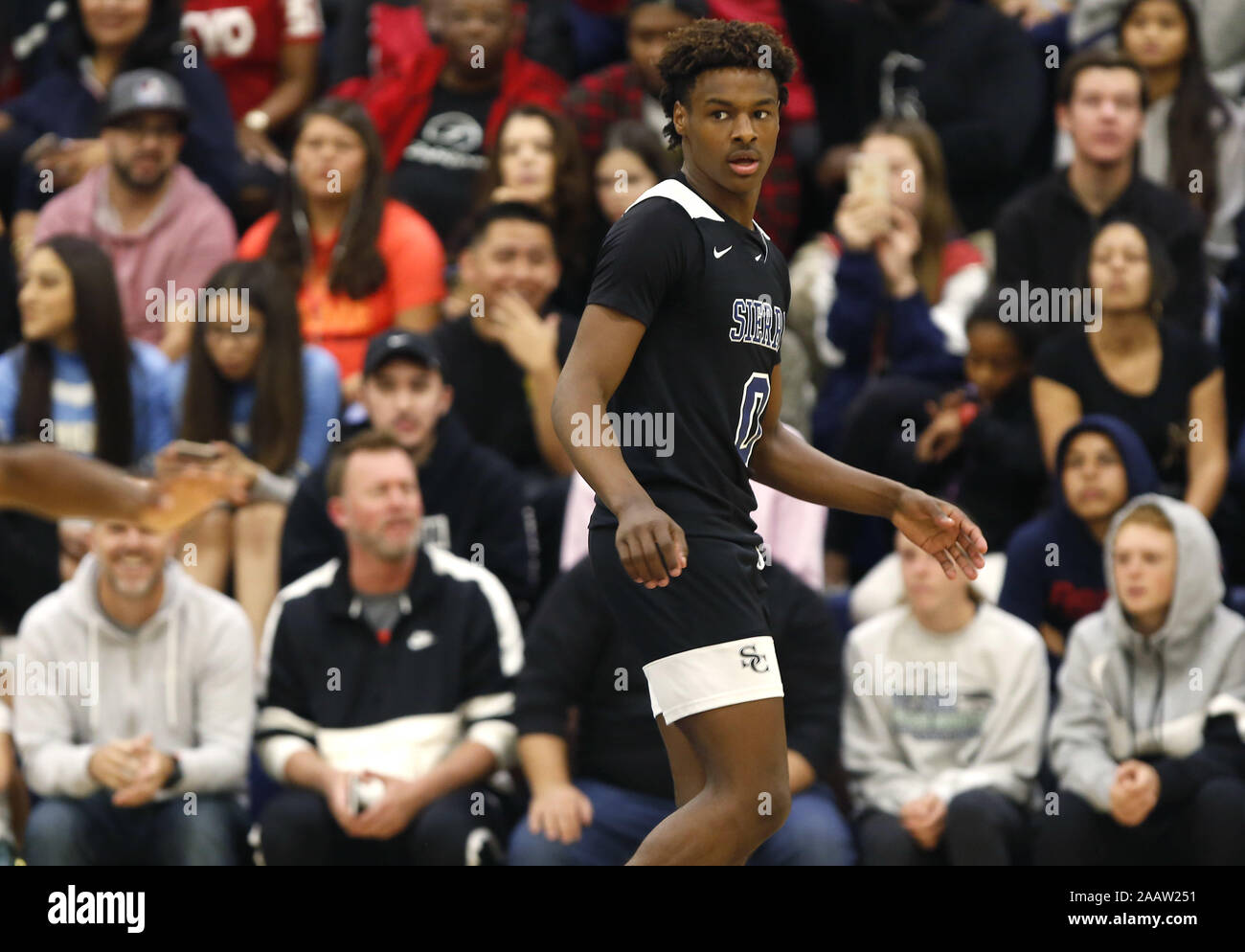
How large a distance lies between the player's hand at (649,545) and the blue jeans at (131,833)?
319 cm

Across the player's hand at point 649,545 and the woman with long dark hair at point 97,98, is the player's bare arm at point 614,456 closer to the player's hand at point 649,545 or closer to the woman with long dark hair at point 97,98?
the player's hand at point 649,545

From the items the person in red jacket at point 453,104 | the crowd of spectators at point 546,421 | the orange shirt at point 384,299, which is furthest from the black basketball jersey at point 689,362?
the person in red jacket at point 453,104

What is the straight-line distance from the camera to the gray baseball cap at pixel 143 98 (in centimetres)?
822

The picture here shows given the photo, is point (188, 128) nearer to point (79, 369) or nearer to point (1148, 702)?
point (79, 369)

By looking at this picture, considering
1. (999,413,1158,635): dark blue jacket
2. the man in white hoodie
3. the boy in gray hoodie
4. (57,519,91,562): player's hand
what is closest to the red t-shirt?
(57,519,91,562): player's hand

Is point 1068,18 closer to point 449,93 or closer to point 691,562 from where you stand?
point 449,93

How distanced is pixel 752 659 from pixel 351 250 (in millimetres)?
4544

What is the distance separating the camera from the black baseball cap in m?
7.01

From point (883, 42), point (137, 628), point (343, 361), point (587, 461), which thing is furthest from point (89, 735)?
point (883, 42)

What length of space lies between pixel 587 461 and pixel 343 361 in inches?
178

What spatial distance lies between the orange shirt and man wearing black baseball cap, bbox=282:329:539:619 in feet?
2.81

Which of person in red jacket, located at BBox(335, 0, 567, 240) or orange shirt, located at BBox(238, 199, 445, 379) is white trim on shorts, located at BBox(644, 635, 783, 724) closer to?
orange shirt, located at BBox(238, 199, 445, 379)

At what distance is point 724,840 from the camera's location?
3.74 meters

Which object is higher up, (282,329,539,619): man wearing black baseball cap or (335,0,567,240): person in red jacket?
(335,0,567,240): person in red jacket
